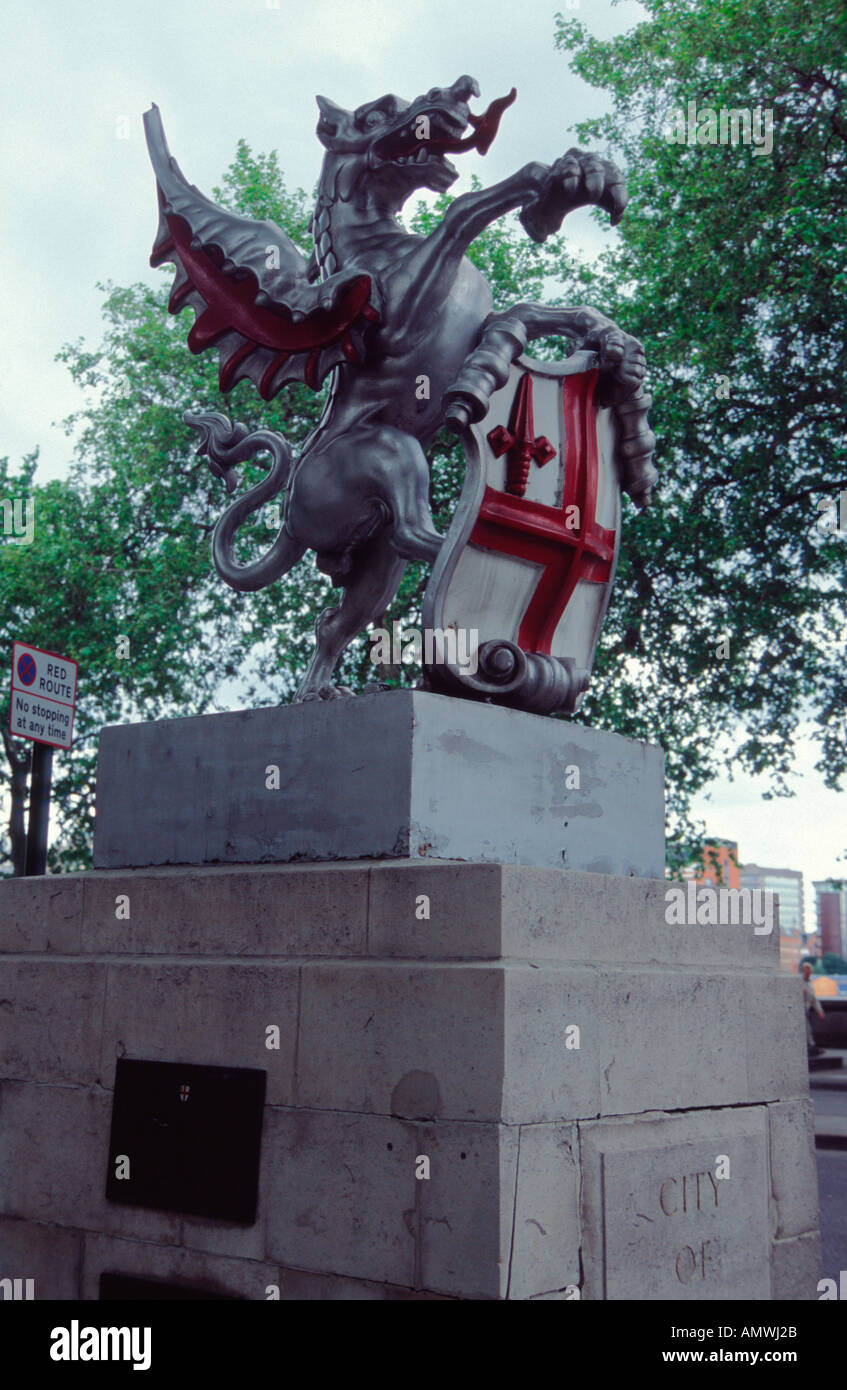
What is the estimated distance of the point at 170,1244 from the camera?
144 inches

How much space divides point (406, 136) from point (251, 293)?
0.79 metres

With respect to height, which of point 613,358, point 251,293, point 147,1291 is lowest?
point 147,1291

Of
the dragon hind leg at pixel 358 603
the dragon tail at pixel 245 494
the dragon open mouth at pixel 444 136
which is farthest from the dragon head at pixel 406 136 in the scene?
the dragon hind leg at pixel 358 603

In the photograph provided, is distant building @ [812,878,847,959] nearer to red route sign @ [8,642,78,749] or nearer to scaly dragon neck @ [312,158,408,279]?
red route sign @ [8,642,78,749]

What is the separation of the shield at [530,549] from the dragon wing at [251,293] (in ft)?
2.07

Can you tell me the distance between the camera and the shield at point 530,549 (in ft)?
13.2

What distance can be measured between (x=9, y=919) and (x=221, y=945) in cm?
103

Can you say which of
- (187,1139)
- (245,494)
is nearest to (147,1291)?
(187,1139)

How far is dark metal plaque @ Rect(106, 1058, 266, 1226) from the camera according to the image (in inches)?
140

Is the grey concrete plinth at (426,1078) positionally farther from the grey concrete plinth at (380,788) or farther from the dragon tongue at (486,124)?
the dragon tongue at (486,124)

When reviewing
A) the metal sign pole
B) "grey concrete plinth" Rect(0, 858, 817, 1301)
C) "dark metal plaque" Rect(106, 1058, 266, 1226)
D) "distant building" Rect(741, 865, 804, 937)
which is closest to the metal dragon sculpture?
"grey concrete plinth" Rect(0, 858, 817, 1301)

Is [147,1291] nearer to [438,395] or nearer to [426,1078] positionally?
[426,1078]

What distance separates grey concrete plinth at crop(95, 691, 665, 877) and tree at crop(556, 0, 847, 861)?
376 inches

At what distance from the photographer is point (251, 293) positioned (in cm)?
470
